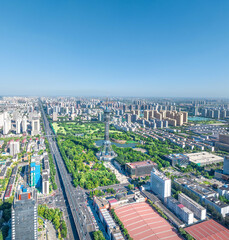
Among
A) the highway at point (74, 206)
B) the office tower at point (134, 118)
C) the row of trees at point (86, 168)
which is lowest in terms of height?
the highway at point (74, 206)

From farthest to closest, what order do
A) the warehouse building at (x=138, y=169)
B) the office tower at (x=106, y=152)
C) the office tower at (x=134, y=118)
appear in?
1. the office tower at (x=134, y=118)
2. the office tower at (x=106, y=152)
3. the warehouse building at (x=138, y=169)

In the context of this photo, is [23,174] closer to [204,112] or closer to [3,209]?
[3,209]

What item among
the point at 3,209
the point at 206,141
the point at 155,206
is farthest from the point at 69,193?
the point at 206,141

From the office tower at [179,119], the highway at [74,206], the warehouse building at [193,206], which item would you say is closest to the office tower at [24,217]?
the highway at [74,206]

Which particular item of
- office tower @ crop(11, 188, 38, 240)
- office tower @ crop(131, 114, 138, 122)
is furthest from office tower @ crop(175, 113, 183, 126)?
office tower @ crop(11, 188, 38, 240)

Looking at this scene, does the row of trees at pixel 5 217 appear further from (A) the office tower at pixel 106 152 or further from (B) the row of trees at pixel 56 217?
(A) the office tower at pixel 106 152

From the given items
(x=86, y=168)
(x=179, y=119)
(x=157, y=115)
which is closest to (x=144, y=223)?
(x=86, y=168)

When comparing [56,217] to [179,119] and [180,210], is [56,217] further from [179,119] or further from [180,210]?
[179,119]

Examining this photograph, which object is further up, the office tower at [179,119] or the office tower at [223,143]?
the office tower at [179,119]
